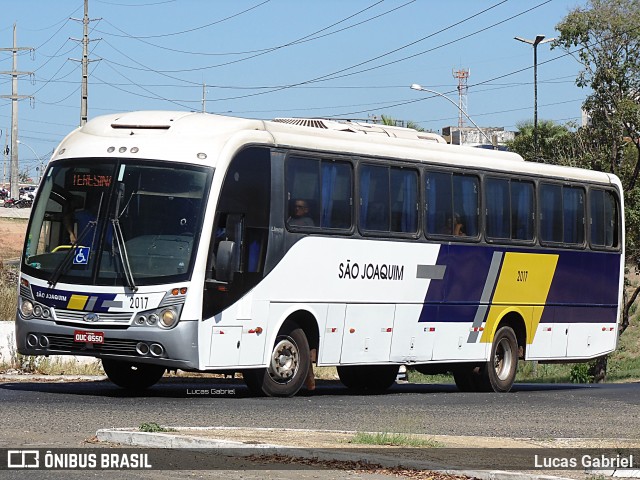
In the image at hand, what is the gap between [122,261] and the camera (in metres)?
17.0

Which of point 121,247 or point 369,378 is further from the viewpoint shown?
point 369,378

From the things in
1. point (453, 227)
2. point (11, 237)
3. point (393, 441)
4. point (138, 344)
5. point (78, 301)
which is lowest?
point (393, 441)

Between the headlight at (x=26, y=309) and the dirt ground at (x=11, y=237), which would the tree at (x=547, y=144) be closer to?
the dirt ground at (x=11, y=237)

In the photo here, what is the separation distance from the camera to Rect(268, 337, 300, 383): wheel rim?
18.4m

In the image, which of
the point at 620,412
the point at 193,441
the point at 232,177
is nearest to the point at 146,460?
the point at 193,441

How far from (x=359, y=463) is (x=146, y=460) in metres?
1.66

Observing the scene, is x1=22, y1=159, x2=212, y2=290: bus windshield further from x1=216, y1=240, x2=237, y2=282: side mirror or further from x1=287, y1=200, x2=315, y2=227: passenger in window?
x1=287, y1=200, x2=315, y2=227: passenger in window

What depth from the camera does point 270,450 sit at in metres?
11.1

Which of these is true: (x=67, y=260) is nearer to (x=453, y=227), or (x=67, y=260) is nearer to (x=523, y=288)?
(x=453, y=227)

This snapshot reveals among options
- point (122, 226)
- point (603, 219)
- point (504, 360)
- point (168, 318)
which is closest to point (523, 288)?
point (504, 360)

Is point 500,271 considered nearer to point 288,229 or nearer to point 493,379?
point 493,379

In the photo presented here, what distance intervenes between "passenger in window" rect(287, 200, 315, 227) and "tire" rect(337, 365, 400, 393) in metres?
4.84

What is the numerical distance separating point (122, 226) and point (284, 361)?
302 cm

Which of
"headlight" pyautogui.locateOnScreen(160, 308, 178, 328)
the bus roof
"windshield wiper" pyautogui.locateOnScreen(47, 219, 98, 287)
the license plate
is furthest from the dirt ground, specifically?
"headlight" pyautogui.locateOnScreen(160, 308, 178, 328)
